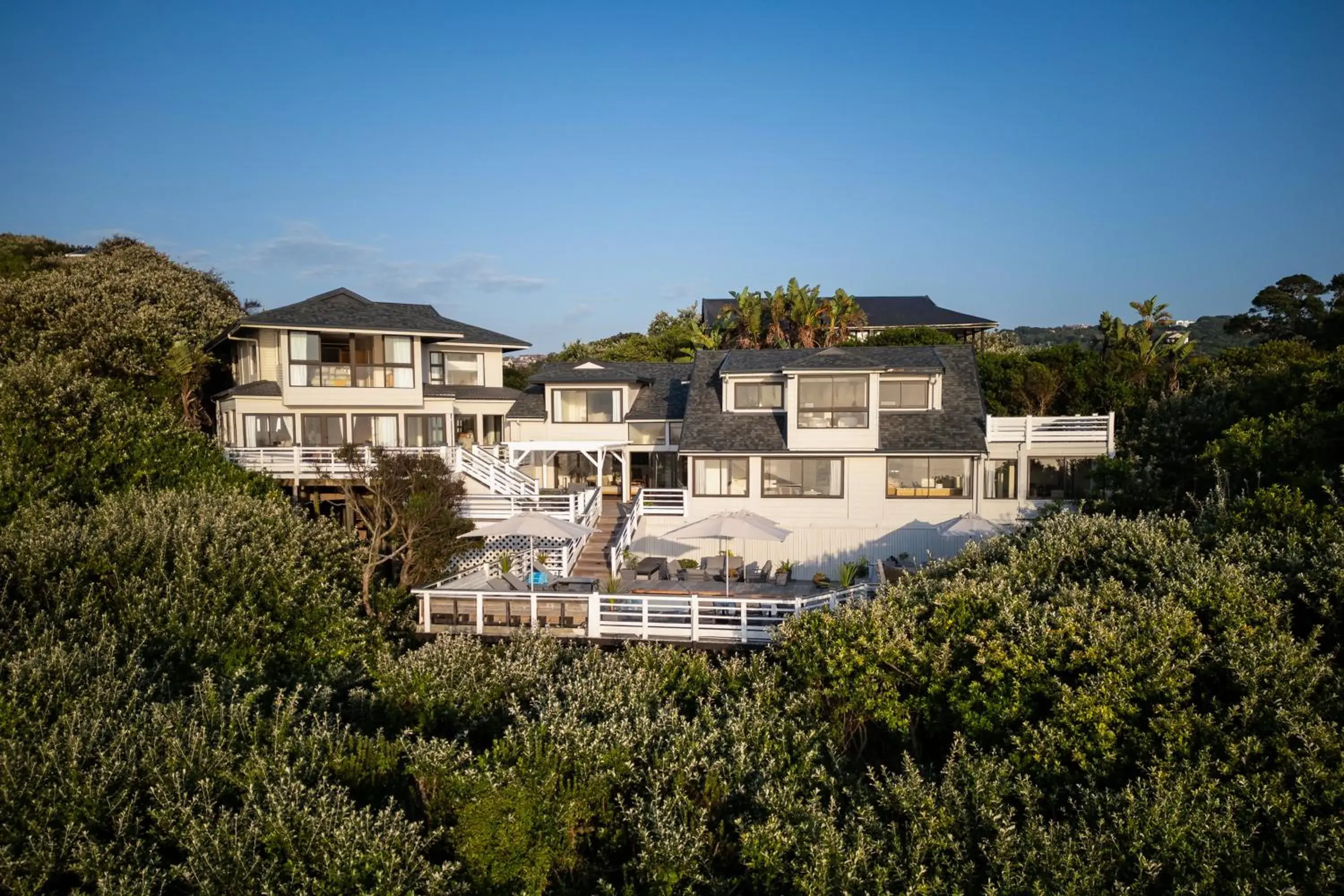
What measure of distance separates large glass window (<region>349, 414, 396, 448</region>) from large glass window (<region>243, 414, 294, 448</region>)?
203 cm

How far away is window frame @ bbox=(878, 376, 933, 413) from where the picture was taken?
1089 inches

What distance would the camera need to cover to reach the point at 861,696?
12.3m

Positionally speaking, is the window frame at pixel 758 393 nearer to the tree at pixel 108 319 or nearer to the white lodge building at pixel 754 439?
the white lodge building at pixel 754 439

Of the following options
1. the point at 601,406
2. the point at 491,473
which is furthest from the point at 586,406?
the point at 491,473

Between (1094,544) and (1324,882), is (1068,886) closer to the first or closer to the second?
(1324,882)

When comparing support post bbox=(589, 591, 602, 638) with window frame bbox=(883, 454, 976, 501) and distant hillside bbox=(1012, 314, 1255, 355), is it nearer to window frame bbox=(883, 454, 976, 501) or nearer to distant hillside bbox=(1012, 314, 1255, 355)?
window frame bbox=(883, 454, 976, 501)

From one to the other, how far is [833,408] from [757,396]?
315 centimetres

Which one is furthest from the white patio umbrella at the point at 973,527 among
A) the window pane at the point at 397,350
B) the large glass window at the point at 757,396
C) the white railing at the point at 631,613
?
the window pane at the point at 397,350

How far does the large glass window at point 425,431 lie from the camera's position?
2830 cm

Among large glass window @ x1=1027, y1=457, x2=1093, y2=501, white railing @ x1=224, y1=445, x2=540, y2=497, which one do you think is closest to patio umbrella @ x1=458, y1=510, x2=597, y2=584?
white railing @ x1=224, y1=445, x2=540, y2=497

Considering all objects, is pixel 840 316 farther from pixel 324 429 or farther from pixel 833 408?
pixel 324 429

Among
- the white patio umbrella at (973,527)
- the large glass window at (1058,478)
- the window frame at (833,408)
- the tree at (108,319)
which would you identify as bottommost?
the white patio umbrella at (973,527)

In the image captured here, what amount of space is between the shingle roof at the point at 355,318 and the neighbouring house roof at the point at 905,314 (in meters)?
30.5

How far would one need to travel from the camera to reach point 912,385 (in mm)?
27812
